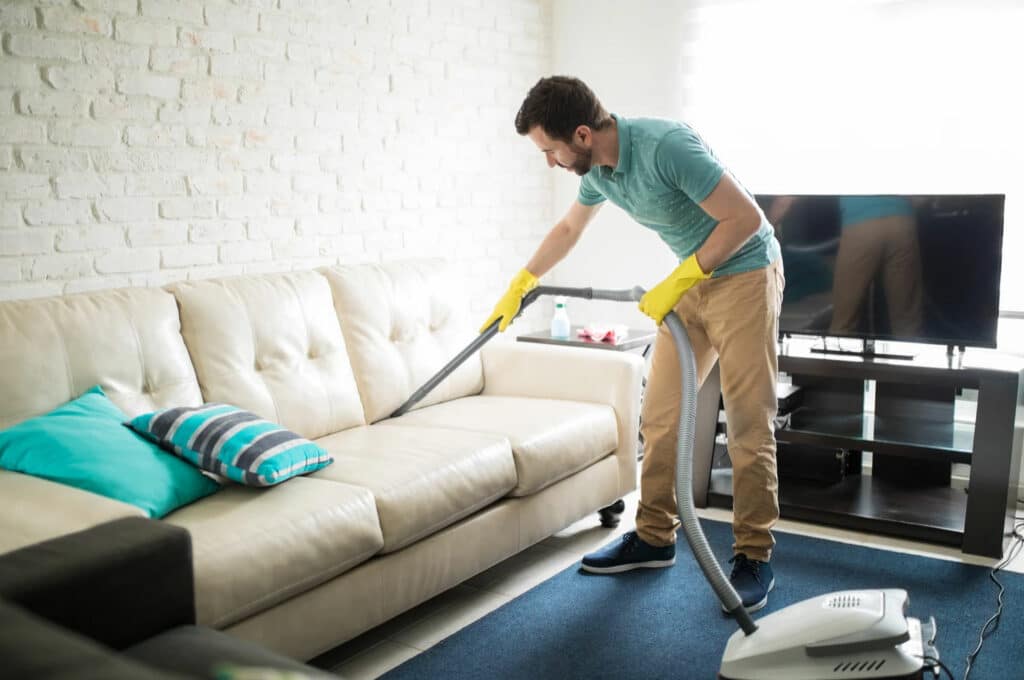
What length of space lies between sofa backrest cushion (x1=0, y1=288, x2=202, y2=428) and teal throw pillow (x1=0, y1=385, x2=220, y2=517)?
0.30ft

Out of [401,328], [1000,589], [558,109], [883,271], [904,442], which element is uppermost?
[558,109]

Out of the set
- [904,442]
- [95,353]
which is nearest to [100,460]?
[95,353]

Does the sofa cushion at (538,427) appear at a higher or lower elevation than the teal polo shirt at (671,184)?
lower

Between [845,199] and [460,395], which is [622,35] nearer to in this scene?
[845,199]

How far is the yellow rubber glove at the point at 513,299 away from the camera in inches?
116

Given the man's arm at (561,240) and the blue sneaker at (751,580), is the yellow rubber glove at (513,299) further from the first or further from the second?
the blue sneaker at (751,580)

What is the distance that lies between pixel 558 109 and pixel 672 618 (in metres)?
1.33

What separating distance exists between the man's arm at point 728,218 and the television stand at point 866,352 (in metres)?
1.13

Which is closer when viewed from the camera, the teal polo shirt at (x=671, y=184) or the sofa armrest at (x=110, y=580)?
the sofa armrest at (x=110, y=580)

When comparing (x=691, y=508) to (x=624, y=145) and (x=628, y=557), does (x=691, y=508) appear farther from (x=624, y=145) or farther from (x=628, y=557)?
(x=624, y=145)

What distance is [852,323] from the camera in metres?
3.40

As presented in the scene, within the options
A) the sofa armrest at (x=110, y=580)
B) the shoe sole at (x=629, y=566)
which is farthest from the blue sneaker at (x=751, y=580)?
the sofa armrest at (x=110, y=580)

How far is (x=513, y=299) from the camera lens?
294cm

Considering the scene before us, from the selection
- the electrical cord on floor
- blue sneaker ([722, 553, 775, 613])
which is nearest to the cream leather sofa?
blue sneaker ([722, 553, 775, 613])
